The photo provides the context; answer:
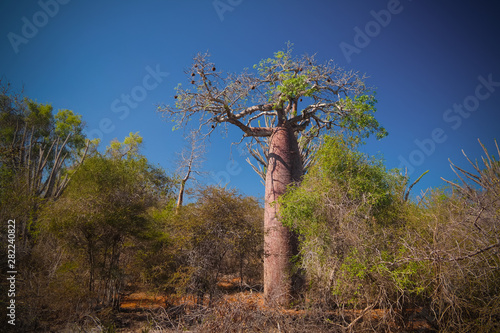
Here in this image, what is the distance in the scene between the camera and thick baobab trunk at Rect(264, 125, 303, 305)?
5.76 metres

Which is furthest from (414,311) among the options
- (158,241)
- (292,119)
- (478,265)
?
(158,241)

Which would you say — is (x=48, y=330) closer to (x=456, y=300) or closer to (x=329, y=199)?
(x=329, y=199)

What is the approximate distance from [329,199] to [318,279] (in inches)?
61.5

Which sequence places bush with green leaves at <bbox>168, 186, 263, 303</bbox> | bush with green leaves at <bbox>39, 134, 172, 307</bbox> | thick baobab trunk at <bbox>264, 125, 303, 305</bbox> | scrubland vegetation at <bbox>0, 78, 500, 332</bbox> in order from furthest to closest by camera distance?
thick baobab trunk at <bbox>264, 125, 303, 305</bbox> → bush with green leaves at <bbox>168, 186, 263, 303</bbox> → bush with green leaves at <bbox>39, 134, 172, 307</bbox> → scrubland vegetation at <bbox>0, 78, 500, 332</bbox>

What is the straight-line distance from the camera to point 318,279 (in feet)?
14.7

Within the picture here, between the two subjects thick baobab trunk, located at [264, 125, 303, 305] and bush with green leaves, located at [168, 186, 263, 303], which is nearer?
bush with green leaves, located at [168, 186, 263, 303]

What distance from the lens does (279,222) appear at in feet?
19.8

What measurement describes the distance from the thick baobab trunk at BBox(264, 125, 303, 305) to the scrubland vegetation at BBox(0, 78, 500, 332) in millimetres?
385

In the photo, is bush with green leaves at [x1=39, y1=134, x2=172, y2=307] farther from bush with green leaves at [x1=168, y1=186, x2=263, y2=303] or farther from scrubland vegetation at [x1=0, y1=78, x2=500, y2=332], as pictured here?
bush with green leaves at [x1=168, y1=186, x2=263, y2=303]

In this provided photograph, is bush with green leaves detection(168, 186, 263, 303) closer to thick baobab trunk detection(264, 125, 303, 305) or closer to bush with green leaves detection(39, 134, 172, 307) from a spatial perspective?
thick baobab trunk detection(264, 125, 303, 305)

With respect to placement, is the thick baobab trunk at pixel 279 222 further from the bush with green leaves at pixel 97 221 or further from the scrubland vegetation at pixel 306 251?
the bush with green leaves at pixel 97 221

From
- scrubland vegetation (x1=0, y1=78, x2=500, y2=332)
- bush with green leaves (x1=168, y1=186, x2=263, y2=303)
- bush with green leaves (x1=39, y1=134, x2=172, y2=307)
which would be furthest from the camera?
bush with green leaves (x1=168, y1=186, x2=263, y2=303)

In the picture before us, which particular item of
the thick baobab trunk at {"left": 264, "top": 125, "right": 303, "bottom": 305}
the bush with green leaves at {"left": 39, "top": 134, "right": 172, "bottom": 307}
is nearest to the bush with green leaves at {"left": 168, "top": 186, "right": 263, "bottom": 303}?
the thick baobab trunk at {"left": 264, "top": 125, "right": 303, "bottom": 305}

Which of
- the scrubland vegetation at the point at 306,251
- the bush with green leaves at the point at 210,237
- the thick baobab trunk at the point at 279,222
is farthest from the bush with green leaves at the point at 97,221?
the thick baobab trunk at the point at 279,222
